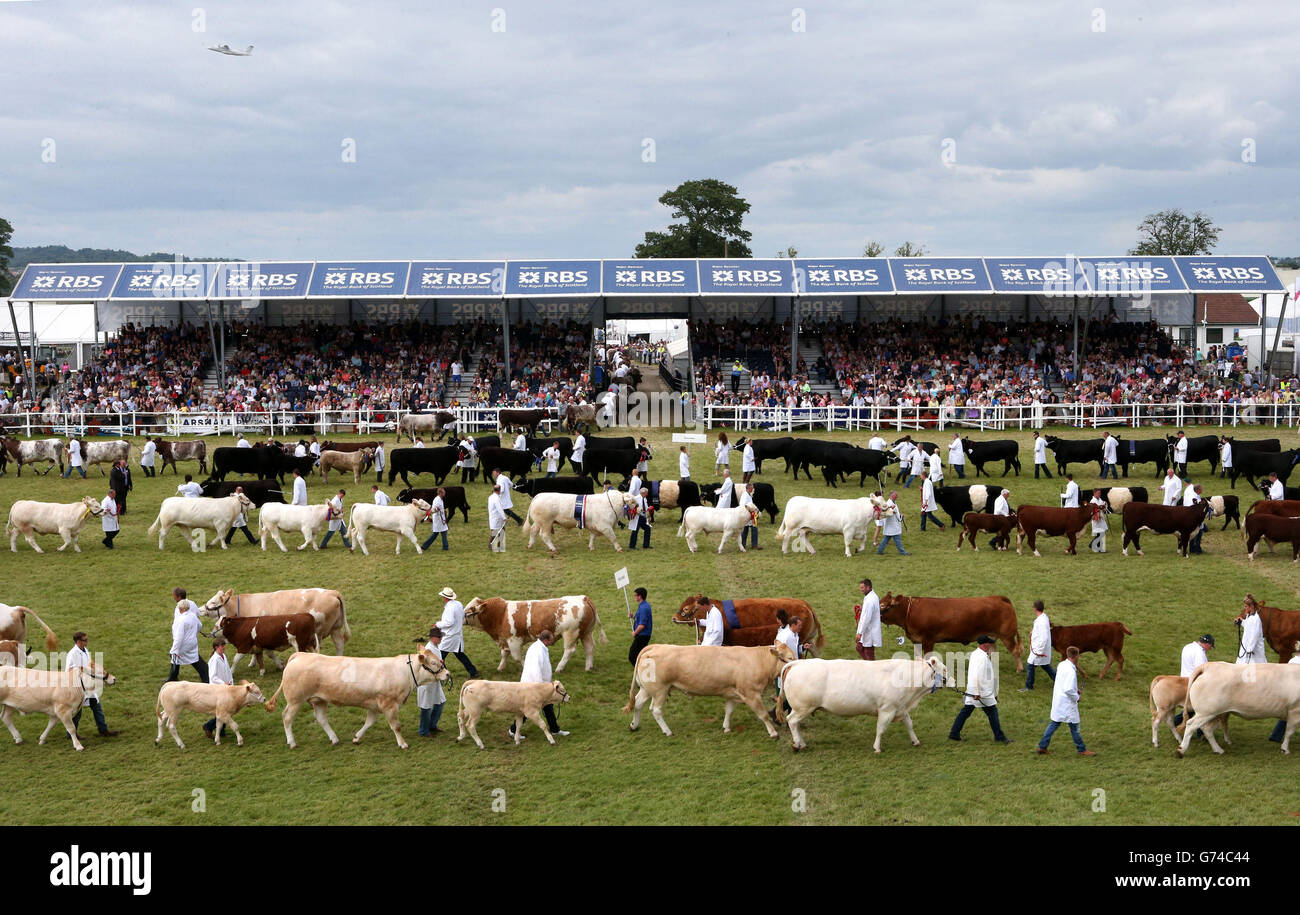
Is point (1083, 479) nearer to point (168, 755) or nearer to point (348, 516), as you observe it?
point (348, 516)

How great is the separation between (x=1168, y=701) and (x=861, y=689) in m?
2.83

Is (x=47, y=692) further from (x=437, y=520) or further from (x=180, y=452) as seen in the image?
(x=180, y=452)

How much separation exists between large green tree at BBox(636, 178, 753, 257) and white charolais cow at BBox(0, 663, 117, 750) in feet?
214

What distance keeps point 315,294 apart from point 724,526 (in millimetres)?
25319

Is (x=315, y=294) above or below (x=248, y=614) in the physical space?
above

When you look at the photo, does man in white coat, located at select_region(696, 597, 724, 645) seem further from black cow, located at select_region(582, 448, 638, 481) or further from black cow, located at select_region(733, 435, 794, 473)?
black cow, located at select_region(733, 435, 794, 473)

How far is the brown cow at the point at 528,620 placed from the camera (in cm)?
1242

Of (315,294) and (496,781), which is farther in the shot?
(315,294)

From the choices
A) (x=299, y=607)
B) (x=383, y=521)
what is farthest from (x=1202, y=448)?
(x=299, y=607)

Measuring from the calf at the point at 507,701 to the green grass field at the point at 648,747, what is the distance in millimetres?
232

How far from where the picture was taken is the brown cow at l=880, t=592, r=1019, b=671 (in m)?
12.5

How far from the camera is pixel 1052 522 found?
1789 centimetres

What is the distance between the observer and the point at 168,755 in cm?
1008
